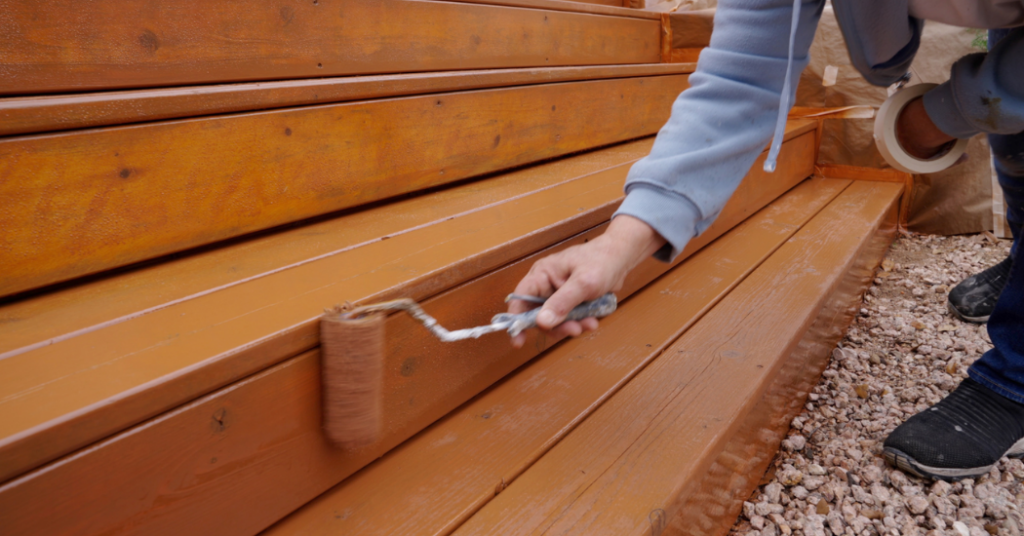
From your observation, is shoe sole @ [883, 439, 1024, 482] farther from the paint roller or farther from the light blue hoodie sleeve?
the paint roller

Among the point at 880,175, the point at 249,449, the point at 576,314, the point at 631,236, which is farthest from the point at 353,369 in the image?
the point at 880,175

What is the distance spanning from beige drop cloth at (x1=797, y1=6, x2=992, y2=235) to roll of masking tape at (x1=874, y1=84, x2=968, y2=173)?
1249mm

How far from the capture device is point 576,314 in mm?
715

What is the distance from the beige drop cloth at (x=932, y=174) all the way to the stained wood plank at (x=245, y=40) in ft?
4.37

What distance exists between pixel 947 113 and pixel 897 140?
13cm

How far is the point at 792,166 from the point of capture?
85.4 inches

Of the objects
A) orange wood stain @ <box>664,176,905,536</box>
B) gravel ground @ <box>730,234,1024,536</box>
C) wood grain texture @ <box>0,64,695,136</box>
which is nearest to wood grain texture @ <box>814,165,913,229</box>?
gravel ground @ <box>730,234,1024,536</box>

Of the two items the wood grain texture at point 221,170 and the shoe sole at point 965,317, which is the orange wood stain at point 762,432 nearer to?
the shoe sole at point 965,317

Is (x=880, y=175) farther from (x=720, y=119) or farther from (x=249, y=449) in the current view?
(x=249, y=449)

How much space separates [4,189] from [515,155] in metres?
0.91

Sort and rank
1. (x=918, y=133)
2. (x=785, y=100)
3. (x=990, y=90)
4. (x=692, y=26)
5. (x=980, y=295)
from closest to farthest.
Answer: (x=785, y=100) < (x=990, y=90) < (x=918, y=133) < (x=980, y=295) < (x=692, y=26)

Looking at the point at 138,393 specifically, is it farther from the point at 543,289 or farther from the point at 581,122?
the point at 581,122


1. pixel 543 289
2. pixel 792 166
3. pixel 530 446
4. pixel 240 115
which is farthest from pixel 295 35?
pixel 792 166

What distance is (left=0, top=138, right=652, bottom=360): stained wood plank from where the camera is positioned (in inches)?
25.3
